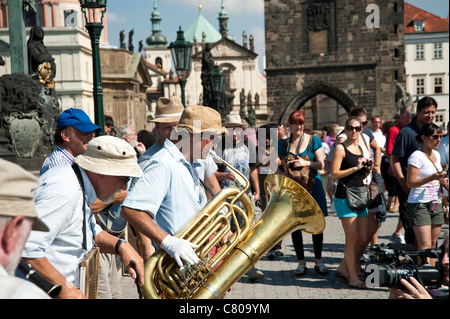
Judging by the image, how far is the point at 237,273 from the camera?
405cm

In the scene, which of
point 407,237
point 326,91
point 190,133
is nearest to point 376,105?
point 326,91

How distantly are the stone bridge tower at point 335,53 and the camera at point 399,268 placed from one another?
42.8 metres

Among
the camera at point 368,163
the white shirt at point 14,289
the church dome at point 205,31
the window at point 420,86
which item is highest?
the church dome at point 205,31

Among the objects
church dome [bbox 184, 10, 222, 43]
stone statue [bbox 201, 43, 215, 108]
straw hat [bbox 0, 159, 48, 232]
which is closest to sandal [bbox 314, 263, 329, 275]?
straw hat [bbox 0, 159, 48, 232]

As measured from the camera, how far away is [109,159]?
11.4ft

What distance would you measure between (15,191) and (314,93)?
45816 mm

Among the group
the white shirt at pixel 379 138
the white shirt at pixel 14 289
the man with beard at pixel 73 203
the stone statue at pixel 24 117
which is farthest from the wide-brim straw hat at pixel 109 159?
the white shirt at pixel 379 138

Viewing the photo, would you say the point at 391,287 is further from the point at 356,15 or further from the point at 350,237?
the point at 356,15

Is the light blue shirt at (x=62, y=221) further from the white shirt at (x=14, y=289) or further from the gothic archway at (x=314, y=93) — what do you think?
the gothic archway at (x=314, y=93)

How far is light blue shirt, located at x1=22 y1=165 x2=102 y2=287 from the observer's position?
3.15 metres

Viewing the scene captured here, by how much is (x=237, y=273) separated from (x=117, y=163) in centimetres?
107

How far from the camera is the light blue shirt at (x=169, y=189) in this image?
13.6 ft

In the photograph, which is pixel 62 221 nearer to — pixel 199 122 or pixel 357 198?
pixel 199 122

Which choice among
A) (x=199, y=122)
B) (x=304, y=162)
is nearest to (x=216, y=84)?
(x=304, y=162)
